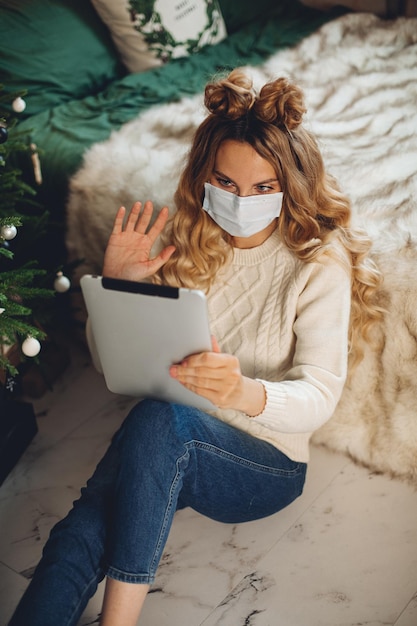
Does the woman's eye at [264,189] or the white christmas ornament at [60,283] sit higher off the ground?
the woman's eye at [264,189]

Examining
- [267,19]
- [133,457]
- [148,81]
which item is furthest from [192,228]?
[267,19]

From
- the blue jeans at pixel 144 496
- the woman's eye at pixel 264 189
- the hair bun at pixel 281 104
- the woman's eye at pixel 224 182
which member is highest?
the hair bun at pixel 281 104

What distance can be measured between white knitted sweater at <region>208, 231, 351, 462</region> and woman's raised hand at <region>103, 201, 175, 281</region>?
0.50 ft

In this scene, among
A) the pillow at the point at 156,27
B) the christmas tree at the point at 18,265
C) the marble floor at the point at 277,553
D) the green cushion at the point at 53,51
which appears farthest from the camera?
the pillow at the point at 156,27

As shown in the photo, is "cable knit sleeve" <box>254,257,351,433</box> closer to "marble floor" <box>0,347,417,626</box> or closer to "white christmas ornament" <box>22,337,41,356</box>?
"marble floor" <box>0,347,417,626</box>

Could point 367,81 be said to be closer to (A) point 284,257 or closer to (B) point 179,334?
(A) point 284,257

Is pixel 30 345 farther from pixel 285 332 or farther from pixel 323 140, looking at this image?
pixel 323 140

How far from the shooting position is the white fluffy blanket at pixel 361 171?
1.35m

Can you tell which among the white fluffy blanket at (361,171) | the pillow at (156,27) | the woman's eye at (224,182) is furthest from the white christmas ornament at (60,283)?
the pillow at (156,27)

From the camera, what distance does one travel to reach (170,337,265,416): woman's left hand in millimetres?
1017

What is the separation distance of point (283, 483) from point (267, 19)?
1901 millimetres

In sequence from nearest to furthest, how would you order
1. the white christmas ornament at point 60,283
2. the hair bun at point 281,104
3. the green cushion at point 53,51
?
the hair bun at point 281,104 < the white christmas ornament at point 60,283 < the green cushion at point 53,51

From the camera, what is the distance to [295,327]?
1.18 m

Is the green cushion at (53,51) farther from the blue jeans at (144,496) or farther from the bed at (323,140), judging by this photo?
the blue jeans at (144,496)
